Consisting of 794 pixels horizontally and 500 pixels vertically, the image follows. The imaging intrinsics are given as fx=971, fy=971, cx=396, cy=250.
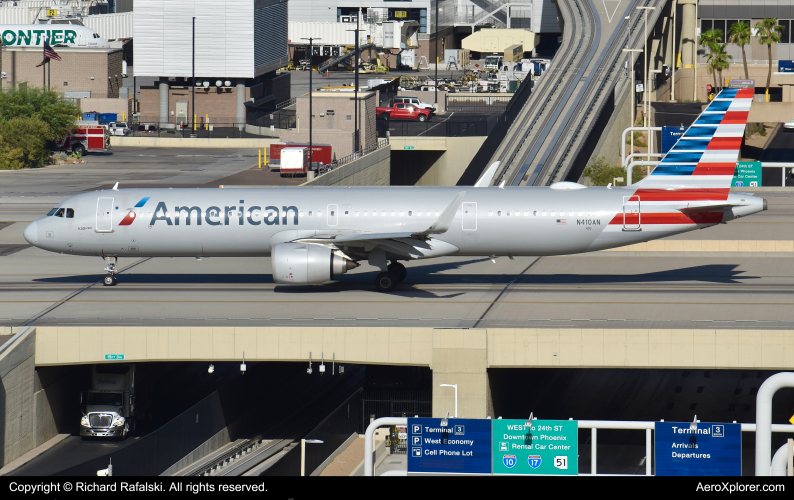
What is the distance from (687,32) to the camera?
13612 centimetres

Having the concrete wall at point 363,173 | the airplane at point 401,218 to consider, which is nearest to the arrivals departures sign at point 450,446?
the airplane at point 401,218

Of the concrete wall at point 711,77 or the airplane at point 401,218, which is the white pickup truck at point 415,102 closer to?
the concrete wall at point 711,77

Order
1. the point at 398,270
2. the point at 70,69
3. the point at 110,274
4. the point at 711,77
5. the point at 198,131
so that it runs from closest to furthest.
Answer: the point at 398,270, the point at 110,274, the point at 198,131, the point at 70,69, the point at 711,77

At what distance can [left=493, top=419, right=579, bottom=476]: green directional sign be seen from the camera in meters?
19.6

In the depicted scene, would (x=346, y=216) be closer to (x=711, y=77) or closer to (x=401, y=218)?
(x=401, y=218)

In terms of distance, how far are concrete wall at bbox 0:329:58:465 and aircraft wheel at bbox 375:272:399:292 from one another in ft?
49.3

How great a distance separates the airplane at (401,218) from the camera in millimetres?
41438

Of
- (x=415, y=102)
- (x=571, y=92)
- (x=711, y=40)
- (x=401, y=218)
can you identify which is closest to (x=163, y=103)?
(x=415, y=102)

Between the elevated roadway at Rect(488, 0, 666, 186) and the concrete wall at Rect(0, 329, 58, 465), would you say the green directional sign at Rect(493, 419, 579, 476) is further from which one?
the elevated roadway at Rect(488, 0, 666, 186)

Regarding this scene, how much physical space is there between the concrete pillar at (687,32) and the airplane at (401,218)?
3900 inches

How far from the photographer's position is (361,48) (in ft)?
558

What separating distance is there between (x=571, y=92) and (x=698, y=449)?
77.8 meters

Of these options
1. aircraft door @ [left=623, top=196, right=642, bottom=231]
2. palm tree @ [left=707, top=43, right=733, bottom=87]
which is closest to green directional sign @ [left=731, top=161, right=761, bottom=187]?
aircraft door @ [left=623, top=196, right=642, bottom=231]
